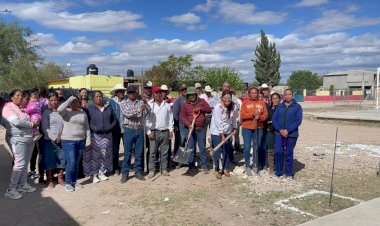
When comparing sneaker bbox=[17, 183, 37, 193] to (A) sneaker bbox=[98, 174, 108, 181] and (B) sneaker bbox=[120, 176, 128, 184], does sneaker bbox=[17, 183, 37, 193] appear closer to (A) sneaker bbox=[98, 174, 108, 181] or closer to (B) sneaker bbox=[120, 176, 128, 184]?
(A) sneaker bbox=[98, 174, 108, 181]

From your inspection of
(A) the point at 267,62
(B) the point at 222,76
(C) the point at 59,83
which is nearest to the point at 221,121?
(C) the point at 59,83

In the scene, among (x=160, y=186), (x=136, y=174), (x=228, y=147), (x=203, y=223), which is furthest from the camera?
(x=228, y=147)

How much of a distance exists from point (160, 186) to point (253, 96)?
8.03 feet

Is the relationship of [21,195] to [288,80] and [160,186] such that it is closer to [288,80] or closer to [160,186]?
[160,186]

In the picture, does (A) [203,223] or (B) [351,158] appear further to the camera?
(B) [351,158]

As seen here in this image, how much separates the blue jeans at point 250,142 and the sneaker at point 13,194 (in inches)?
162

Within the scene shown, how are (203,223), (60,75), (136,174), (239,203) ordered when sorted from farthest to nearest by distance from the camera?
(60,75) < (136,174) < (239,203) < (203,223)

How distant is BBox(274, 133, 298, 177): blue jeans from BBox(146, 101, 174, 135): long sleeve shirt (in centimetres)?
212

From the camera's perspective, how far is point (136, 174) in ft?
23.6

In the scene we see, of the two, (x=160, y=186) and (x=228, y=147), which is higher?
(x=228, y=147)

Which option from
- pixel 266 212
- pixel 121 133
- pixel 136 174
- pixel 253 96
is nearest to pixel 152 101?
pixel 121 133

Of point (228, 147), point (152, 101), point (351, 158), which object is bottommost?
point (351, 158)

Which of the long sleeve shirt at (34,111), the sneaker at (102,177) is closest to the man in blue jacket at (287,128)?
the sneaker at (102,177)

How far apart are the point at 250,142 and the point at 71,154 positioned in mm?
3382
